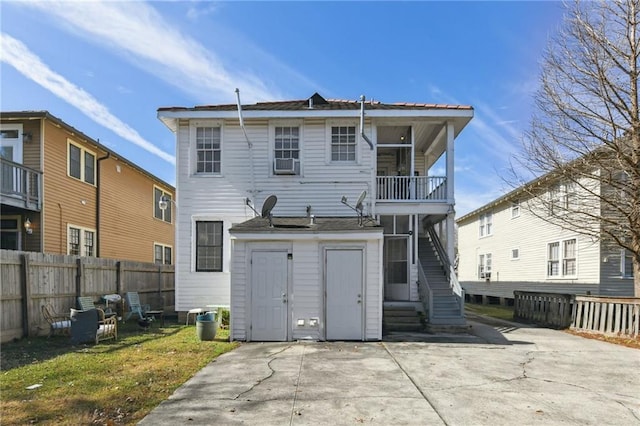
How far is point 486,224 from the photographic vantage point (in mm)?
26047

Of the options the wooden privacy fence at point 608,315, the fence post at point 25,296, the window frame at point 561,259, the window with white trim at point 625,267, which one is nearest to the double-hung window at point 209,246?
the fence post at point 25,296

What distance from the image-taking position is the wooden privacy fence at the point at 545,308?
12234mm

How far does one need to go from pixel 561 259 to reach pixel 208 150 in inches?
580

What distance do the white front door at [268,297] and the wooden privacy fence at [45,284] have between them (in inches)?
204

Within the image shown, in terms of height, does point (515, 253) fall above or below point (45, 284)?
below

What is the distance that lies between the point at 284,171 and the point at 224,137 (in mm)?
2300

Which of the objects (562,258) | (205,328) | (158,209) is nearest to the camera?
(205,328)

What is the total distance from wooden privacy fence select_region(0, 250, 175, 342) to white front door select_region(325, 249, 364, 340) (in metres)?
6.93

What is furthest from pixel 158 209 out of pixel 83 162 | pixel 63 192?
pixel 63 192

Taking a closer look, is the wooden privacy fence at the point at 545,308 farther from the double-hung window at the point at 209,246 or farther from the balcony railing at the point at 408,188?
the double-hung window at the point at 209,246

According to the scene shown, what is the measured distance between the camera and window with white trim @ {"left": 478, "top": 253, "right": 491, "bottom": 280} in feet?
83.7

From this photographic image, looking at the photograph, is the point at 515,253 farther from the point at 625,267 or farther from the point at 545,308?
the point at 545,308

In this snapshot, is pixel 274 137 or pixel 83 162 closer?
pixel 274 137

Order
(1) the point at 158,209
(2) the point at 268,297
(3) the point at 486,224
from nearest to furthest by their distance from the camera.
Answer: (2) the point at 268,297, (1) the point at 158,209, (3) the point at 486,224
